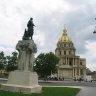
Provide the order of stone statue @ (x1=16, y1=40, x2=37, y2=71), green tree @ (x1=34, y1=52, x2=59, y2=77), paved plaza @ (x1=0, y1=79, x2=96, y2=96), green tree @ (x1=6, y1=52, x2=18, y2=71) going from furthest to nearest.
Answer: green tree @ (x1=34, y1=52, x2=59, y2=77)
green tree @ (x1=6, y1=52, x2=18, y2=71)
paved plaza @ (x1=0, y1=79, x2=96, y2=96)
stone statue @ (x1=16, y1=40, x2=37, y2=71)

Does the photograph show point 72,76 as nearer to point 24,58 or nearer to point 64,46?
point 64,46

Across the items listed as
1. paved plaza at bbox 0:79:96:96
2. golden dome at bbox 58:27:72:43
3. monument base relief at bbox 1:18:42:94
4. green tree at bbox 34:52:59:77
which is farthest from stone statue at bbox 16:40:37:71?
golden dome at bbox 58:27:72:43

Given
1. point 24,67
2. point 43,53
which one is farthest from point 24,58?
point 43,53

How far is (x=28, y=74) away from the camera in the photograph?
76.0 feet

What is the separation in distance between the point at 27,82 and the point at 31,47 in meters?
2.73

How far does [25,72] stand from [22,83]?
810 millimetres

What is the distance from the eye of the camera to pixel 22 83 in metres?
23.3

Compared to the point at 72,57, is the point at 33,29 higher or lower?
lower

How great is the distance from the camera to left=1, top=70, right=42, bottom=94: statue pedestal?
2270 cm

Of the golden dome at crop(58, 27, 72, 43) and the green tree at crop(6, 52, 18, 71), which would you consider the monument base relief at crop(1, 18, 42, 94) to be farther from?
the golden dome at crop(58, 27, 72, 43)

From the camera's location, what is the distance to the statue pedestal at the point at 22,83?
894 inches

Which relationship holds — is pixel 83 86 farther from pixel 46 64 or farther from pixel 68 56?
pixel 68 56

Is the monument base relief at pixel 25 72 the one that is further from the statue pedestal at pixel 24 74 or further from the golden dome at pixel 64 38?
the golden dome at pixel 64 38

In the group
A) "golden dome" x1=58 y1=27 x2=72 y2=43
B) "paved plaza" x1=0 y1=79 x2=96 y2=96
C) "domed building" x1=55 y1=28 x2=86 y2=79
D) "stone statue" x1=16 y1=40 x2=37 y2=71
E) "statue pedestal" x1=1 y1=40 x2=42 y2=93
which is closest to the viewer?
"statue pedestal" x1=1 y1=40 x2=42 y2=93
